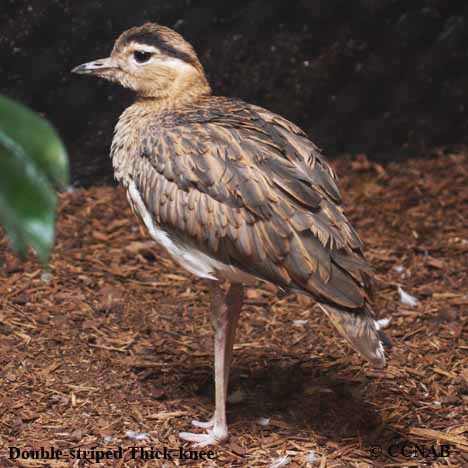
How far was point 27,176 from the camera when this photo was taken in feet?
4.95

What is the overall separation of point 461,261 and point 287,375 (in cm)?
154

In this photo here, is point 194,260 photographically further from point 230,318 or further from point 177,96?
point 177,96

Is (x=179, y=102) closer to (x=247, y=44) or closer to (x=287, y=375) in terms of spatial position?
(x=287, y=375)

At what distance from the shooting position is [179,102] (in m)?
3.70

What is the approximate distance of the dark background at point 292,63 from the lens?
489 cm

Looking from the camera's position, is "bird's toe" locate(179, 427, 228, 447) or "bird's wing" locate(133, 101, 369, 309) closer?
"bird's wing" locate(133, 101, 369, 309)

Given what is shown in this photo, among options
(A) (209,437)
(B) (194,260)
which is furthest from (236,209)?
(A) (209,437)

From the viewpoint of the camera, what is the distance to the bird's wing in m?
3.16

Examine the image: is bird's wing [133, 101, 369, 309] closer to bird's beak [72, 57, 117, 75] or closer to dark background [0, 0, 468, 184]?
bird's beak [72, 57, 117, 75]

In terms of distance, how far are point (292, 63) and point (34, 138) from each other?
431cm

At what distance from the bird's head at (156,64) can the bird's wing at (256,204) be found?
0.36 m

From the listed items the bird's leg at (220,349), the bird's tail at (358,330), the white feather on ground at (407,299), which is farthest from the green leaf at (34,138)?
the white feather on ground at (407,299)

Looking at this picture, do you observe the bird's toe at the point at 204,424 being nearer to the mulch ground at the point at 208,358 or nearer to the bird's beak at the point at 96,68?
the mulch ground at the point at 208,358

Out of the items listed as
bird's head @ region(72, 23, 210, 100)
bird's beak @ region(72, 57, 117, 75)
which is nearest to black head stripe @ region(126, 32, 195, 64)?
bird's head @ region(72, 23, 210, 100)
